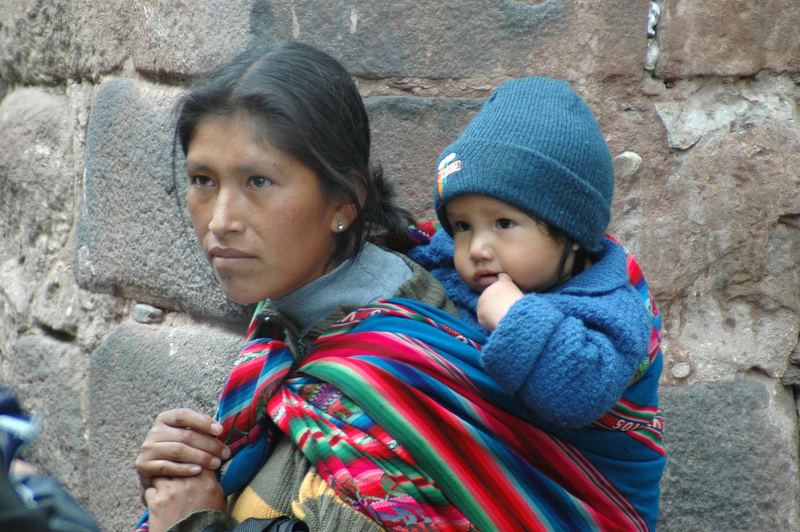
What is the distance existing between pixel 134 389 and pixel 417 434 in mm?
1024

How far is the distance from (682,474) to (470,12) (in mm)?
988

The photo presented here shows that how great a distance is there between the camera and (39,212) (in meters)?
2.75

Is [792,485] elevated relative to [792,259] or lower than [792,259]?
lower

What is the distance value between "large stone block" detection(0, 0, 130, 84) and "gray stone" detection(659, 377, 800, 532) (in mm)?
1439

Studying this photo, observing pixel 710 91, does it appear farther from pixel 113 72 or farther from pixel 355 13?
Answer: pixel 113 72

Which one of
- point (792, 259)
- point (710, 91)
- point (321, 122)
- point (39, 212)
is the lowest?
point (39, 212)

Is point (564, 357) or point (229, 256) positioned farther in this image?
point (229, 256)

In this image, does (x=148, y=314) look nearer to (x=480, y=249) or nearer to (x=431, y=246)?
(x=431, y=246)

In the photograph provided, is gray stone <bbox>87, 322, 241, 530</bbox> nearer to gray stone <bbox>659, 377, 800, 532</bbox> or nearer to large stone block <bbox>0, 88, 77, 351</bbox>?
large stone block <bbox>0, 88, 77, 351</bbox>

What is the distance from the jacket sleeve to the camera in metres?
1.43

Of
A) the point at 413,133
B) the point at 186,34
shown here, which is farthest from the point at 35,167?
the point at 413,133

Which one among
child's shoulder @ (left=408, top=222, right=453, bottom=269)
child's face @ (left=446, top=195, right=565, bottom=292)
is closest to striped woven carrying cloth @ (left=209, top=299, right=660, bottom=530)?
child's face @ (left=446, top=195, right=565, bottom=292)

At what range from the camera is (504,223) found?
163cm

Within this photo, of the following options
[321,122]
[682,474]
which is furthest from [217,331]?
[682,474]
